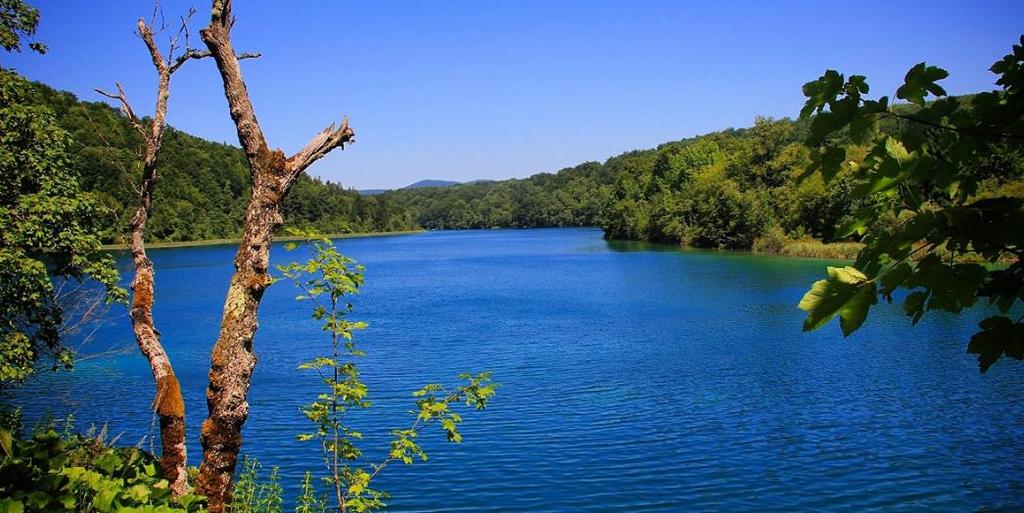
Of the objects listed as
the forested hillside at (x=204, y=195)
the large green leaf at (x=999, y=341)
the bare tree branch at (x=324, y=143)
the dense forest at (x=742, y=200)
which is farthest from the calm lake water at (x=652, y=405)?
the forested hillside at (x=204, y=195)

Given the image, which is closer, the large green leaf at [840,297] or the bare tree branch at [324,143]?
the large green leaf at [840,297]

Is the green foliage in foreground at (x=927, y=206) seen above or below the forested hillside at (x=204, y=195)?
below

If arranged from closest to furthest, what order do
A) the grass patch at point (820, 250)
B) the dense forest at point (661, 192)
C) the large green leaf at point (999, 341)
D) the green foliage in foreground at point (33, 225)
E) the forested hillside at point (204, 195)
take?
the large green leaf at point (999, 341) → the green foliage in foreground at point (33, 225) → the grass patch at point (820, 250) → the dense forest at point (661, 192) → the forested hillside at point (204, 195)

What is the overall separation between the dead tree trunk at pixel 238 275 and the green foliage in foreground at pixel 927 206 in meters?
4.32

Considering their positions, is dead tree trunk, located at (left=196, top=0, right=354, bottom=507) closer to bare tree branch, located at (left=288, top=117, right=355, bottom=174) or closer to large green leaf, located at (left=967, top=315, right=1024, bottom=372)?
bare tree branch, located at (left=288, top=117, right=355, bottom=174)

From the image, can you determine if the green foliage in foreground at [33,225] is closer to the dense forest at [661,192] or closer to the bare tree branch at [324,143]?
the dense forest at [661,192]

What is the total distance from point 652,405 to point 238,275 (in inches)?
473

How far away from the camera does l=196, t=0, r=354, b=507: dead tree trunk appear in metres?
5.38

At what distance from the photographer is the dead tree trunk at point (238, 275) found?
17.6 feet

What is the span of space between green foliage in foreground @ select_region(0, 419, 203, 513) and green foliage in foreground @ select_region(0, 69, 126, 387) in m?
5.41

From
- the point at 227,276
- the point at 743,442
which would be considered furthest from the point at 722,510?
Result: the point at 227,276

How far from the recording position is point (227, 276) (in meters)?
53.7

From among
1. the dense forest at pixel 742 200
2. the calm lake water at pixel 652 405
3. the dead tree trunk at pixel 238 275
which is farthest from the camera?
the dense forest at pixel 742 200

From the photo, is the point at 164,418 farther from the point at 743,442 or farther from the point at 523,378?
the point at 523,378
